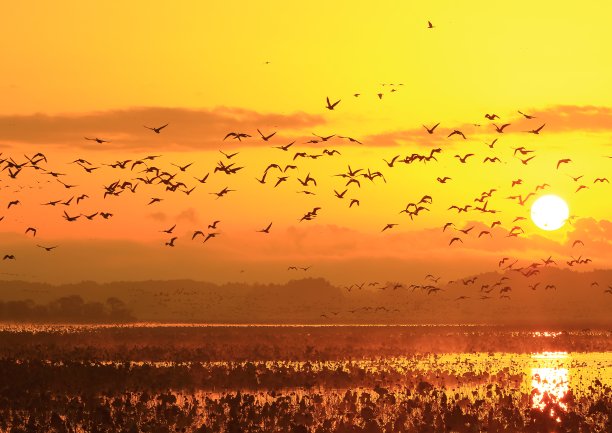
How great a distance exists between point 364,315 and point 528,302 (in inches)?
1230

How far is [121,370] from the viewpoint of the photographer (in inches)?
1529

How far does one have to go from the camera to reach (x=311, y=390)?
36312mm

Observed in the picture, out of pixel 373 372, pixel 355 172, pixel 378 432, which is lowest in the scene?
pixel 378 432

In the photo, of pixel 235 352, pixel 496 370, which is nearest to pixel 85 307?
pixel 235 352

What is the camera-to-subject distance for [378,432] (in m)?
26.0

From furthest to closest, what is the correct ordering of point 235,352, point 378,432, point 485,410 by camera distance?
1. point 235,352
2. point 485,410
3. point 378,432

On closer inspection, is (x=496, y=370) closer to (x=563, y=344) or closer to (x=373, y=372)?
(x=373, y=372)

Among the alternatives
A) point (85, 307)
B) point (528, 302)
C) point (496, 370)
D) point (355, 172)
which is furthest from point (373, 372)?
point (528, 302)

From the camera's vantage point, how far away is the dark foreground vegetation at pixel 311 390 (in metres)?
27.8

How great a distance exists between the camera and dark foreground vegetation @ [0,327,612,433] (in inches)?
1094

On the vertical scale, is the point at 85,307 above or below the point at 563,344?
above

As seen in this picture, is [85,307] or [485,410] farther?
[85,307]

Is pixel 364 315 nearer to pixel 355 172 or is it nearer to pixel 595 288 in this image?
pixel 595 288

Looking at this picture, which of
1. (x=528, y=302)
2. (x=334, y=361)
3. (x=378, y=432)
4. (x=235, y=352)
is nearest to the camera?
(x=378, y=432)
